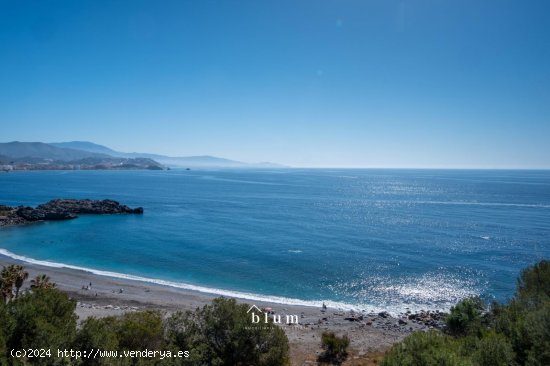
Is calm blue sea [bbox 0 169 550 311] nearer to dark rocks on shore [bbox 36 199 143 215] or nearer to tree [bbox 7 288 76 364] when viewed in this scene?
dark rocks on shore [bbox 36 199 143 215]

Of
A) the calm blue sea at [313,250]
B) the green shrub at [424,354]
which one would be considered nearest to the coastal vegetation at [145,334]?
the green shrub at [424,354]

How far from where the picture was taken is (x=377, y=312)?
1494 inches

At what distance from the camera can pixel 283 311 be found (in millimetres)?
36906

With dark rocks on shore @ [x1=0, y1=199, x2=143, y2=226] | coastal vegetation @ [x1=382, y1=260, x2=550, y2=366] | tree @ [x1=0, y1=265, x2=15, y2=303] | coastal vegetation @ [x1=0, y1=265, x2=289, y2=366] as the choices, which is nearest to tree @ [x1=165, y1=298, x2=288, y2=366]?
coastal vegetation @ [x1=0, y1=265, x2=289, y2=366]

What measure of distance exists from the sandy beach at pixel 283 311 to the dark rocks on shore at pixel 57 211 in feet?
139

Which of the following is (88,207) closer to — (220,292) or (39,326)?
(220,292)

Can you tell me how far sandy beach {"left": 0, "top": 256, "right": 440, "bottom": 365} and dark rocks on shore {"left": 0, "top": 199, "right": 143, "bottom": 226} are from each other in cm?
4231

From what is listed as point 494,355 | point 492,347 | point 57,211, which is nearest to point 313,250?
point 492,347

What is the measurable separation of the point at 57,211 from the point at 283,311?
7735 cm

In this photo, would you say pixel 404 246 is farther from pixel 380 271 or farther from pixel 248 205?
pixel 248 205

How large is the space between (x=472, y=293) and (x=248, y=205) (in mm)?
76217

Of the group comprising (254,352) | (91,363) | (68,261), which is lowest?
(68,261)

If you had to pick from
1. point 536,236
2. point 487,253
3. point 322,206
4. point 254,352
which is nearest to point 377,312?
point 254,352

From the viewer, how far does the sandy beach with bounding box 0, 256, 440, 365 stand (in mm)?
28131
